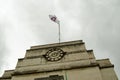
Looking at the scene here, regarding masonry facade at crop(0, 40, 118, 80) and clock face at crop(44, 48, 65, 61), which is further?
clock face at crop(44, 48, 65, 61)

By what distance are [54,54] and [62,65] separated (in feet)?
8.44

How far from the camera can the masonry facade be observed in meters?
17.6

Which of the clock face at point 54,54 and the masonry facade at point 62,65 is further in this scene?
the clock face at point 54,54

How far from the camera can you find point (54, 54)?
2145 centimetres

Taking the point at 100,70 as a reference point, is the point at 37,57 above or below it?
above

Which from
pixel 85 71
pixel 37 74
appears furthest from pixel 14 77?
pixel 85 71

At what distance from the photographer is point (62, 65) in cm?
1923

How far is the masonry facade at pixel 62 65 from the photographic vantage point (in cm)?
1761

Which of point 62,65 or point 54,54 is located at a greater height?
point 54,54

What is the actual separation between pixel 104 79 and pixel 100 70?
1.40m

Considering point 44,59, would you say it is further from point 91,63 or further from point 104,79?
point 104,79

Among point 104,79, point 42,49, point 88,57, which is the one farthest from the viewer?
point 42,49

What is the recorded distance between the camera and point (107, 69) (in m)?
18.3

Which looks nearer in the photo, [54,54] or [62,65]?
[62,65]
